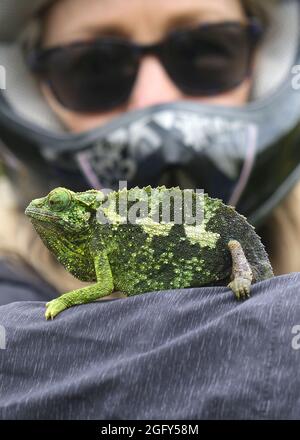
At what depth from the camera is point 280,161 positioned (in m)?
2.12

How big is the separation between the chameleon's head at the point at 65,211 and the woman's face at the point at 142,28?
1.15 meters

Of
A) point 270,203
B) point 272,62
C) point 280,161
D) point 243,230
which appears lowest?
point 270,203

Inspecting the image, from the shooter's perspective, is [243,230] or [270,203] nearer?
[243,230]

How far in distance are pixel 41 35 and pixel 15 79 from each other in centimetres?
18

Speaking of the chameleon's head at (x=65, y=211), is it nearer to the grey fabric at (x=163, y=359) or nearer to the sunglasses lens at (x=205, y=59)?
the grey fabric at (x=163, y=359)

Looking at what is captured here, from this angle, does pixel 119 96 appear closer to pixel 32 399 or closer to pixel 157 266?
pixel 157 266

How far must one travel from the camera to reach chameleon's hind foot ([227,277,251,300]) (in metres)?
0.71

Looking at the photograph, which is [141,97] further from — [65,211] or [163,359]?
[163,359]

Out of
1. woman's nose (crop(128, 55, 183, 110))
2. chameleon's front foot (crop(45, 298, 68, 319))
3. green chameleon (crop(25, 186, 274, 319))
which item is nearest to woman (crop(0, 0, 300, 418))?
woman's nose (crop(128, 55, 183, 110))

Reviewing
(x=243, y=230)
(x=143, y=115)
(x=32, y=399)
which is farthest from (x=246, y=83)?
(x=32, y=399)

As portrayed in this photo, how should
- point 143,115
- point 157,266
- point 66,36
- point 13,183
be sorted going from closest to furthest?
point 157,266 → point 143,115 → point 66,36 → point 13,183

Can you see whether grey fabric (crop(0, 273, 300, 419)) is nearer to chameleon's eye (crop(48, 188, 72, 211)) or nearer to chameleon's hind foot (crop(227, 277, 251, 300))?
chameleon's hind foot (crop(227, 277, 251, 300))

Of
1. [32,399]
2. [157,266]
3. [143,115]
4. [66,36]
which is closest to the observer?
[32,399]

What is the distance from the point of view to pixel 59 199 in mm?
868
